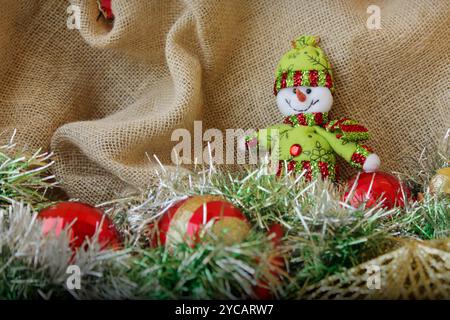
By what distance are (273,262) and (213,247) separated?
0.07 metres

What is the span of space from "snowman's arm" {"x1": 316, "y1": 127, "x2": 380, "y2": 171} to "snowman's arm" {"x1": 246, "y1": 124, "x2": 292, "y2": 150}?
0.25ft

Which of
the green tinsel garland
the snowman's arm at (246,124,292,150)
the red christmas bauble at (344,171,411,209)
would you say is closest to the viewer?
the green tinsel garland

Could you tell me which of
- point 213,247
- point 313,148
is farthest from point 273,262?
point 313,148

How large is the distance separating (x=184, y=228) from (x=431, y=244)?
0.30 metres

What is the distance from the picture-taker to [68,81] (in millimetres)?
1047

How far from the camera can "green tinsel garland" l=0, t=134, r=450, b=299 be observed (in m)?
0.58

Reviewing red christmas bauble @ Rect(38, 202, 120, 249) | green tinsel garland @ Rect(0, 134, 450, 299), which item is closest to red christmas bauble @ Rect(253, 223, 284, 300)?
green tinsel garland @ Rect(0, 134, 450, 299)

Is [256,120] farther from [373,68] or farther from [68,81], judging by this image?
[68,81]

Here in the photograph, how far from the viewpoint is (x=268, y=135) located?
0.95 m

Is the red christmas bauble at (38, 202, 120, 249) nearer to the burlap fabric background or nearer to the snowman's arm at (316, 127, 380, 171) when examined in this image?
the burlap fabric background

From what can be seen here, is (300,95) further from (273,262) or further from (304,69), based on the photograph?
(273,262)

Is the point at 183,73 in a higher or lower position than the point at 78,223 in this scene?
higher

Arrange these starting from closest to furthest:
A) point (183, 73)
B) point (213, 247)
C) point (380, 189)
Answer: point (213, 247) < point (380, 189) < point (183, 73)
